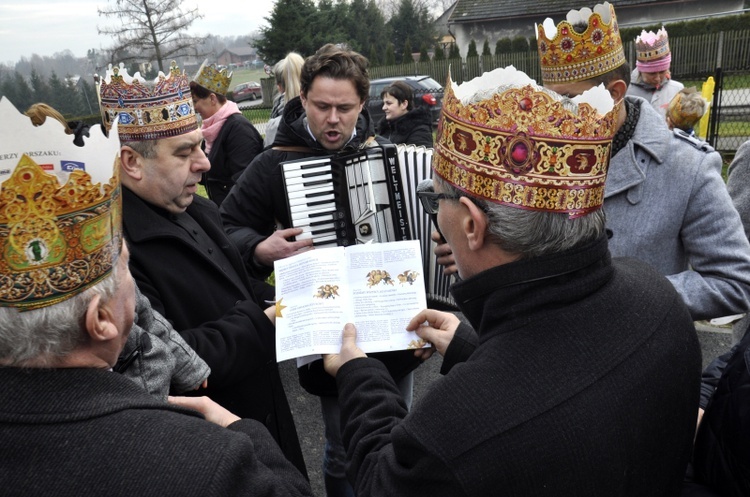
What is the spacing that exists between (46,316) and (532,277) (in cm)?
106

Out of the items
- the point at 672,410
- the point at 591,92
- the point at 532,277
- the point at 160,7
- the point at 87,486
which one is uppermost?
the point at 160,7

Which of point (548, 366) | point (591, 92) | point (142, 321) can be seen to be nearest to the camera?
point (548, 366)

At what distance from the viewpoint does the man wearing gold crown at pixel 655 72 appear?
20.5 ft

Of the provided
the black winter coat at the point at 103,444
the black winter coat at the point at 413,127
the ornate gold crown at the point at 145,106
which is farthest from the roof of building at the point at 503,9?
the black winter coat at the point at 103,444

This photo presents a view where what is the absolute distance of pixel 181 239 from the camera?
218cm

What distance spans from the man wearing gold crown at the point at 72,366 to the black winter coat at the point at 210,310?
78 centimetres

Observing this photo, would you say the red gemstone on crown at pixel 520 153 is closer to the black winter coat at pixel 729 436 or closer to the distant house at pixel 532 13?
the black winter coat at pixel 729 436

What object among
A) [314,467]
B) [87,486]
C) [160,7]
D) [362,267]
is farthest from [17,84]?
[160,7]

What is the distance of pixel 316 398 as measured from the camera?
4.36 meters

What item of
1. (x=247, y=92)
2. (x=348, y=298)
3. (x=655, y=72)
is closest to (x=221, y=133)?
(x=348, y=298)

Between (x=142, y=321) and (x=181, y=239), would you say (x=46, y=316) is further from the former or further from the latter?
(x=181, y=239)

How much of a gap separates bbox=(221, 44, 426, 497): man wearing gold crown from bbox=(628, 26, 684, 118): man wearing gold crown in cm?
441

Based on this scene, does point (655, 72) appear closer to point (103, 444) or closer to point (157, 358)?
point (157, 358)

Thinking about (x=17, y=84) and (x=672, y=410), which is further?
(x=17, y=84)
